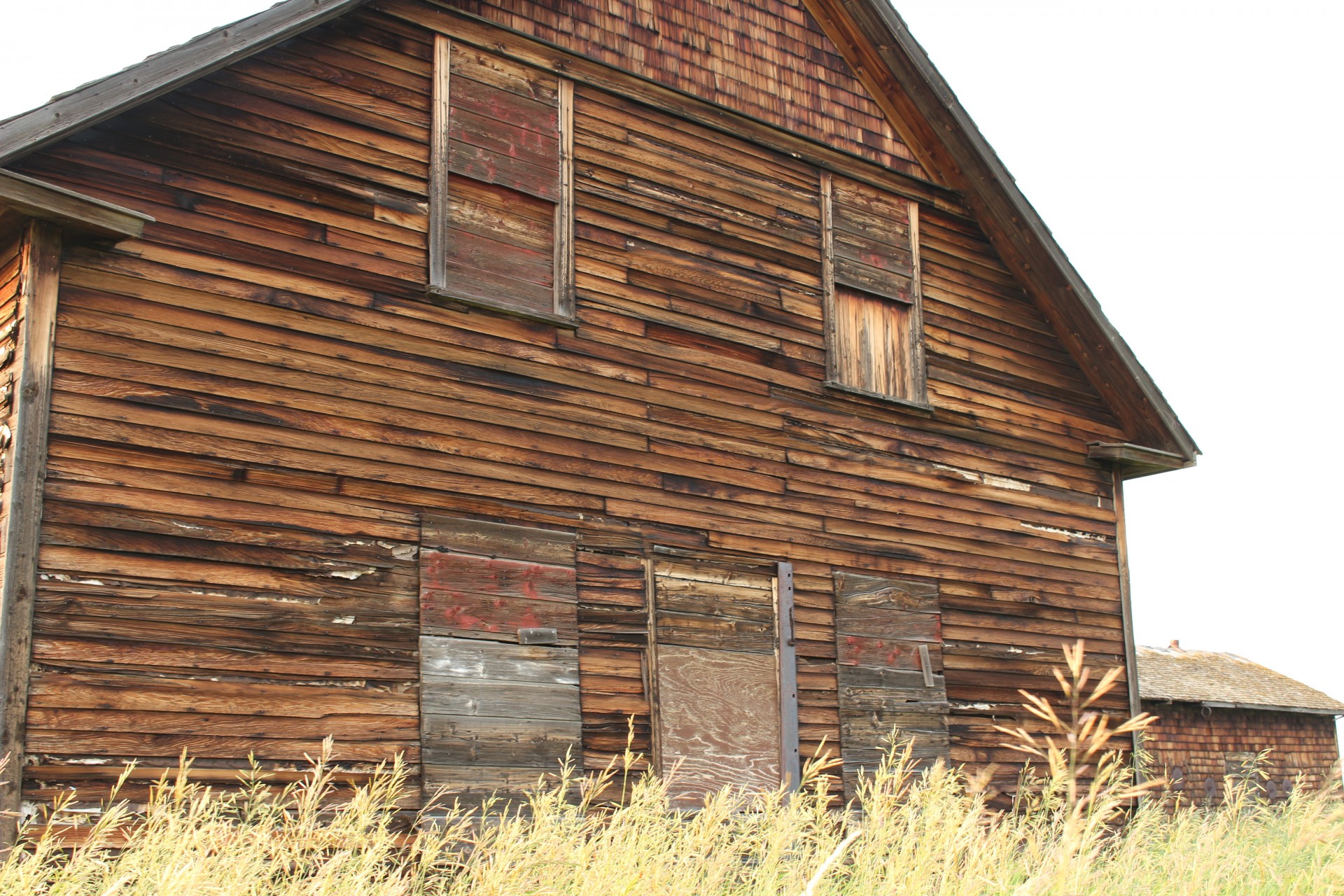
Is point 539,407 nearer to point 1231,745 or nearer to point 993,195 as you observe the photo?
point 993,195

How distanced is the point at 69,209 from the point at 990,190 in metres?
8.37

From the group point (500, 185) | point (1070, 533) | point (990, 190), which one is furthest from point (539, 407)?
point (1070, 533)

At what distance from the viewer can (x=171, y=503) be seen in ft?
24.6

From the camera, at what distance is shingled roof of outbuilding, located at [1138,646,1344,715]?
75.3 ft

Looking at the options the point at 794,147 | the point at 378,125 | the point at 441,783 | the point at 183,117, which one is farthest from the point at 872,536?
the point at 183,117

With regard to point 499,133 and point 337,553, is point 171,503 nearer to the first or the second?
point 337,553

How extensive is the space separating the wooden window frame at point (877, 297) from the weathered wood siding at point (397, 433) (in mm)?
118

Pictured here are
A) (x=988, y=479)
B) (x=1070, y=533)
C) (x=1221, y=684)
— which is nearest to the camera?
(x=988, y=479)

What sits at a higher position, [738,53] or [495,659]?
[738,53]

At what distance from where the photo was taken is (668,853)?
5.29m

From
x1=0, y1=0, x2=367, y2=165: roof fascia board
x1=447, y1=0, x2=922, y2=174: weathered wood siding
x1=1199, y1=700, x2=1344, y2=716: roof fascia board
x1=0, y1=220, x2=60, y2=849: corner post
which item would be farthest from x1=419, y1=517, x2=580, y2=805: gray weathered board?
x1=1199, y1=700, x2=1344, y2=716: roof fascia board

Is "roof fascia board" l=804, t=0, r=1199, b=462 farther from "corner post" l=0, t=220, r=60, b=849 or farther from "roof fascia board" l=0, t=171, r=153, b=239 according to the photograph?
"corner post" l=0, t=220, r=60, b=849

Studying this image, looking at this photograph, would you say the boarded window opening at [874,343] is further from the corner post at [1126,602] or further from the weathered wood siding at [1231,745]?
the weathered wood siding at [1231,745]

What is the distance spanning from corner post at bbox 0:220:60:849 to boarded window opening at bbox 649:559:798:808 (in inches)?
163
